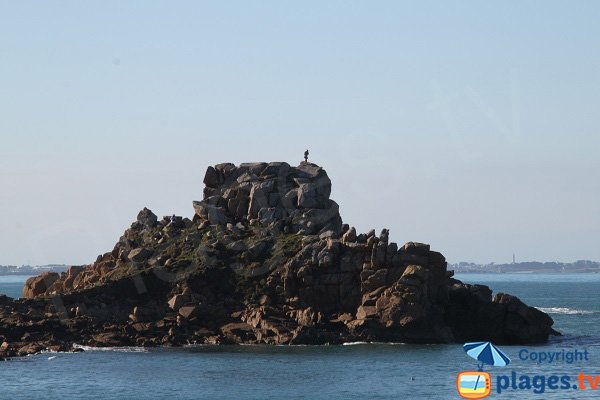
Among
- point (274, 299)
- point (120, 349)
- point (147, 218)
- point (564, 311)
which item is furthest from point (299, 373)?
point (564, 311)

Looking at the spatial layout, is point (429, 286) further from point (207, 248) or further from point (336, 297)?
point (207, 248)

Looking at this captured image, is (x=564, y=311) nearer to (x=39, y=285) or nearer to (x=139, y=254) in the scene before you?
(x=139, y=254)

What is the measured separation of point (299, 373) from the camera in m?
100

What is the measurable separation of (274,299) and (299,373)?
70.0ft

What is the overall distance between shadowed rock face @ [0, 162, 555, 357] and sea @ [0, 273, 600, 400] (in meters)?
2.78

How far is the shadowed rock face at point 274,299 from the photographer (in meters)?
116

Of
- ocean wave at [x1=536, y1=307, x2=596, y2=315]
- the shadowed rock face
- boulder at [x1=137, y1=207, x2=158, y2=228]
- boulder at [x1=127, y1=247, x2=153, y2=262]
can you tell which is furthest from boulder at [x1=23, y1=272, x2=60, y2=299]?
ocean wave at [x1=536, y1=307, x2=596, y2=315]

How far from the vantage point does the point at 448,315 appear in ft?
394

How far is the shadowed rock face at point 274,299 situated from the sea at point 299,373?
278cm

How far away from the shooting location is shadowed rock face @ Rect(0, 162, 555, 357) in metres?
116

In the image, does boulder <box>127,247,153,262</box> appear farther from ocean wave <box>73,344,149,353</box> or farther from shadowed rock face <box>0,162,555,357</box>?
ocean wave <box>73,344,149,353</box>

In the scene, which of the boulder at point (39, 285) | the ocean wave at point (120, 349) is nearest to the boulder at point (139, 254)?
the boulder at point (39, 285)

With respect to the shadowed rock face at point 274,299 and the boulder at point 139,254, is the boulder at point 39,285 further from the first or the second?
the boulder at point 139,254

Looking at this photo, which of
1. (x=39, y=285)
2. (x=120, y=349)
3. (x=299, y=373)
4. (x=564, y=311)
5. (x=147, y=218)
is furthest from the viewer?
(x=564, y=311)
